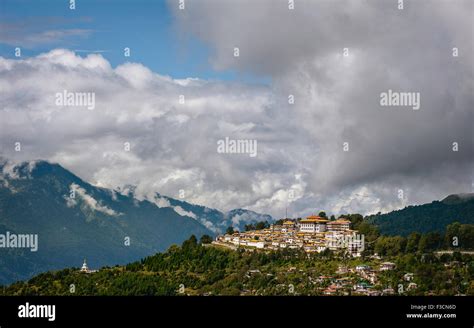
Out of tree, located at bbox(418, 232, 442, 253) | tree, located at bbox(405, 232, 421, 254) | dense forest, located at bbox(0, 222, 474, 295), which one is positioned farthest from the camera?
tree, located at bbox(418, 232, 442, 253)

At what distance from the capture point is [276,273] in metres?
136

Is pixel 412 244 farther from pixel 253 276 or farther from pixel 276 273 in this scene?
pixel 253 276

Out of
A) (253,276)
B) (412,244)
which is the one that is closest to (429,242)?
(412,244)

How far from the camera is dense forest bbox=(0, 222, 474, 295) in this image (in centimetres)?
12594

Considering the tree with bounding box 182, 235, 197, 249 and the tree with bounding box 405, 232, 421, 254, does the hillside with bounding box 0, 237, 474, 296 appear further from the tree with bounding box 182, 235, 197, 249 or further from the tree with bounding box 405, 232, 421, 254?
the tree with bounding box 405, 232, 421, 254

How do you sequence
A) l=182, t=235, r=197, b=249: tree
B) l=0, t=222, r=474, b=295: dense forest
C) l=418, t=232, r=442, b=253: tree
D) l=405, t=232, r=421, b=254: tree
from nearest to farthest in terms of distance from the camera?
l=0, t=222, r=474, b=295: dense forest → l=405, t=232, r=421, b=254: tree → l=418, t=232, r=442, b=253: tree → l=182, t=235, r=197, b=249: tree

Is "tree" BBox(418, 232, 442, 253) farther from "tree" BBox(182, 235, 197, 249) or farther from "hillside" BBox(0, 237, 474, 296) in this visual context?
"tree" BBox(182, 235, 197, 249)

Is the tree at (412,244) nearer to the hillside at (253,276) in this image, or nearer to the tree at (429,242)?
the tree at (429,242)

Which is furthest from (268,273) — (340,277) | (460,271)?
(460,271)

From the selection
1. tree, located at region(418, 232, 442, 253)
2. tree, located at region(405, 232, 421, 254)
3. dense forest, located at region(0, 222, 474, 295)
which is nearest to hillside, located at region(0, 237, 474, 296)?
dense forest, located at region(0, 222, 474, 295)

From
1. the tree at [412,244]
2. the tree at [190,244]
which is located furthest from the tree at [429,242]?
the tree at [190,244]

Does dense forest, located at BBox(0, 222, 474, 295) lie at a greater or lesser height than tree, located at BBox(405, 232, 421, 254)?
lesser

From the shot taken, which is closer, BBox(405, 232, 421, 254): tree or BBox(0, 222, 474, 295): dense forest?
BBox(0, 222, 474, 295): dense forest
